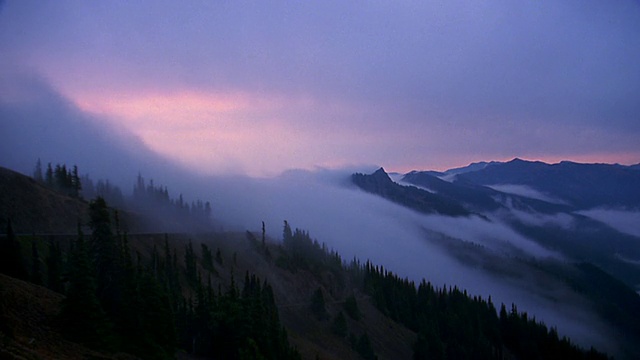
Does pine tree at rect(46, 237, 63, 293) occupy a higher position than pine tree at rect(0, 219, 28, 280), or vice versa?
pine tree at rect(0, 219, 28, 280)

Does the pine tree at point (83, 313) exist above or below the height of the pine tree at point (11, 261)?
below

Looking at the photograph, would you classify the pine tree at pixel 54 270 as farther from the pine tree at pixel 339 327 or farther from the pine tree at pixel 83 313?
the pine tree at pixel 339 327

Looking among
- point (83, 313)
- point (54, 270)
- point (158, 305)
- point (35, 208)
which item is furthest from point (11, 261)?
point (35, 208)

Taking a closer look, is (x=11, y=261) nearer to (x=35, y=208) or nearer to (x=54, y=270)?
(x=54, y=270)

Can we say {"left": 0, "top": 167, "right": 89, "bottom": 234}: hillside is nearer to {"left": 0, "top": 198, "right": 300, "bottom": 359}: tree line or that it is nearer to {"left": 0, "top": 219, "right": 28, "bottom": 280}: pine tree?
{"left": 0, "top": 198, "right": 300, "bottom": 359}: tree line

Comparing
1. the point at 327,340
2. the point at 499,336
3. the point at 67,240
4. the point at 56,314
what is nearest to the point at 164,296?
the point at 56,314

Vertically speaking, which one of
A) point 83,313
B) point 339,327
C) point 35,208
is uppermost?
point 35,208

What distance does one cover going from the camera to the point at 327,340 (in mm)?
135750

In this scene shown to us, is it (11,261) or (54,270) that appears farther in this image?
(54,270)

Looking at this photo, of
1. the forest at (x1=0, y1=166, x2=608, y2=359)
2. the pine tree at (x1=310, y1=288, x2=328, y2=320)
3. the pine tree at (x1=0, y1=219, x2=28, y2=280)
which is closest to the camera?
the forest at (x1=0, y1=166, x2=608, y2=359)

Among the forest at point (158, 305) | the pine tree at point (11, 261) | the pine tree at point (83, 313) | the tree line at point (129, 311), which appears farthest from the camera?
the pine tree at point (11, 261)

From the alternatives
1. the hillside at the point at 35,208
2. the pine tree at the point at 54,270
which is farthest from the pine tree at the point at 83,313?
the hillside at the point at 35,208

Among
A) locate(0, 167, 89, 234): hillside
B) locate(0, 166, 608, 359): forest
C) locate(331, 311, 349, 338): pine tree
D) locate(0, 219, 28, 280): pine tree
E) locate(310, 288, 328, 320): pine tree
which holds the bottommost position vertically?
locate(331, 311, 349, 338): pine tree

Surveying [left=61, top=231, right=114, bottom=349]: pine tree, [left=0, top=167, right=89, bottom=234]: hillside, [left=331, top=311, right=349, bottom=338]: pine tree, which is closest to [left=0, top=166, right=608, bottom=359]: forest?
[left=61, top=231, right=114, bottom=349]: pine tree
